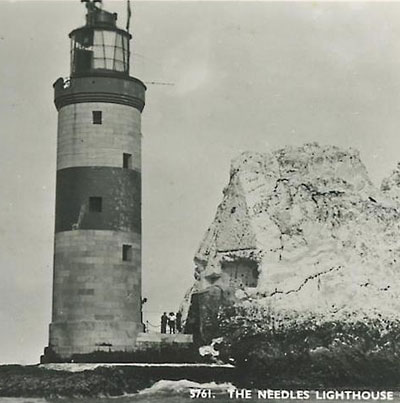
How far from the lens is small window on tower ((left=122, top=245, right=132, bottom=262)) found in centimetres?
2891

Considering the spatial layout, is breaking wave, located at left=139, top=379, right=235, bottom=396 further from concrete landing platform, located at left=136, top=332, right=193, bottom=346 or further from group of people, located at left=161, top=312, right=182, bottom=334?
group of people, located at left=161, top=312, right=182, bottom=334

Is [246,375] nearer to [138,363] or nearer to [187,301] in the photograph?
[138,363]

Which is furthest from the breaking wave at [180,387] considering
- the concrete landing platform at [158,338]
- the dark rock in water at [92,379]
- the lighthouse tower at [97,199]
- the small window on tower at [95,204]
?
the small window on tower at [95,204]

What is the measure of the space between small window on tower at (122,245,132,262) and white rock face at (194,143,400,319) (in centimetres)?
340

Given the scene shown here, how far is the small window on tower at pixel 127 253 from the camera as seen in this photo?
1138 inches

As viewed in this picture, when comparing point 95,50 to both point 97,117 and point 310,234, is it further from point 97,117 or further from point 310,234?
point 310,234

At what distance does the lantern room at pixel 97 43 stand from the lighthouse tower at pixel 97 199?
26mm

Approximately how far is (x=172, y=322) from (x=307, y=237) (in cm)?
450

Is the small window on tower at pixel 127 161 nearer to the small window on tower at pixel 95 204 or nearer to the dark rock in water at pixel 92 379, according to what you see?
the small window on tower at pixel 95 204

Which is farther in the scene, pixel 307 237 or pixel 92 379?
pixel 307 237

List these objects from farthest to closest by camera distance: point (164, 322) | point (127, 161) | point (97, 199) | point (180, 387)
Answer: point (164, 322) → point (127, 161) → point (97, 199) → point (180, 387)

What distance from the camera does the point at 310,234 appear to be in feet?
104

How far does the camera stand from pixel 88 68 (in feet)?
96.9

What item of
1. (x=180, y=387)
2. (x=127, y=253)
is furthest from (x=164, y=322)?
(x=180, y=387)
